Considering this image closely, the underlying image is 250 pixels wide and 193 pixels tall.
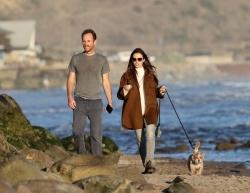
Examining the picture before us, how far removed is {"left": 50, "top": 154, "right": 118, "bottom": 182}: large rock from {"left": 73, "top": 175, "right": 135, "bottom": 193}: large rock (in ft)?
2.56

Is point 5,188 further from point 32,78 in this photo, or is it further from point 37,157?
point 32,78

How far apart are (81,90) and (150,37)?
169213 mm

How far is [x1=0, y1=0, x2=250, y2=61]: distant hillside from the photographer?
169250 mm

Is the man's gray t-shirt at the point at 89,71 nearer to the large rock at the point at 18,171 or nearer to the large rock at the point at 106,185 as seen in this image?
the large rock at the point at 106,185

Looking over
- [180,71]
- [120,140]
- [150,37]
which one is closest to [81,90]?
[120,140]

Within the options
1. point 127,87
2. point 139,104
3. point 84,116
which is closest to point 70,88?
point 84,116

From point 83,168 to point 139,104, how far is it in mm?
2018

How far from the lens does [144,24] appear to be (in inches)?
7293

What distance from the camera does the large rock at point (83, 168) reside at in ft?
31.8

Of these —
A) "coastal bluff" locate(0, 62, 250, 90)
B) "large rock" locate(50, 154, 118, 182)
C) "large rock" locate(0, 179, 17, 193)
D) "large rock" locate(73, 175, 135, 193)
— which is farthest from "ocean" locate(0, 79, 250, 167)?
"coastal bluff" locate(0, 62, 250, 90)

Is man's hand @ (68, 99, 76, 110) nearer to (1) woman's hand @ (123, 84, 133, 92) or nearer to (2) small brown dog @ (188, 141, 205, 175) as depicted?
(1) woman's hand @ (123, 84, 133, 92)

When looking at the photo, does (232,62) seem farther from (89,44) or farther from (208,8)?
(89,44)

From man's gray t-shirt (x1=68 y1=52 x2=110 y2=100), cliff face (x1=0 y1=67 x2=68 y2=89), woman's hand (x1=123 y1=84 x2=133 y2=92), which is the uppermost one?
man's gray t-shirt (x1=68 y1=52 x2=110 y2=100)

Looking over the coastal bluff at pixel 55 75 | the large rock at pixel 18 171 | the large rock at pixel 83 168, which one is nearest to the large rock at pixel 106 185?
the large rock at pixel 18 171
